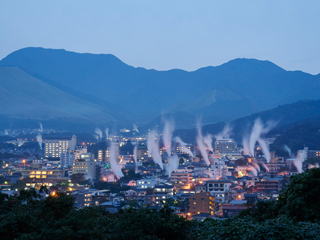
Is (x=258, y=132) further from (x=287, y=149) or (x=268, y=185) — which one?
(x=268, y=185)

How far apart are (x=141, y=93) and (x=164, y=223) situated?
181717 mm

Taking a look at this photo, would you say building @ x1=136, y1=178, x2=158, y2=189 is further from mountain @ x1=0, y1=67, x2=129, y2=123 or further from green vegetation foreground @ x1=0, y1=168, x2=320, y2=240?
mountain @ x1=0, y1=67, x2=129, y2=123

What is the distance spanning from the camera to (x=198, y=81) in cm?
19512

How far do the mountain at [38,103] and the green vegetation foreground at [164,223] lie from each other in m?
107

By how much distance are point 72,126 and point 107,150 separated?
194 feet

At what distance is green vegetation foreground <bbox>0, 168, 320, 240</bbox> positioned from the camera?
6215 mm

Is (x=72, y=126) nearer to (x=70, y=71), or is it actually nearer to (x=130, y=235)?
(x=70, y=71)

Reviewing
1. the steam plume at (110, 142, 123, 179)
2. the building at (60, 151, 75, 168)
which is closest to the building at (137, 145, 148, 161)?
the steam plume at (110, 142, 123, 179)

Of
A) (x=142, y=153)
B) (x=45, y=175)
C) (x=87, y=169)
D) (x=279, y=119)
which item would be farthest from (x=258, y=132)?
(x=45, y=175)

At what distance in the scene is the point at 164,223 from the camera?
22.4 feet

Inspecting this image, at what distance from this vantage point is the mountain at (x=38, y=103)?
387 feet

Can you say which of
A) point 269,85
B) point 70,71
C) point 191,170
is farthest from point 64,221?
point 70,71

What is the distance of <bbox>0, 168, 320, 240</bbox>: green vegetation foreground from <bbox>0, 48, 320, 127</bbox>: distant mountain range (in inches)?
4039

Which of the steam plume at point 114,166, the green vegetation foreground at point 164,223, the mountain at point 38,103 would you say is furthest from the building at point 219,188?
the mountain at point 38,103
